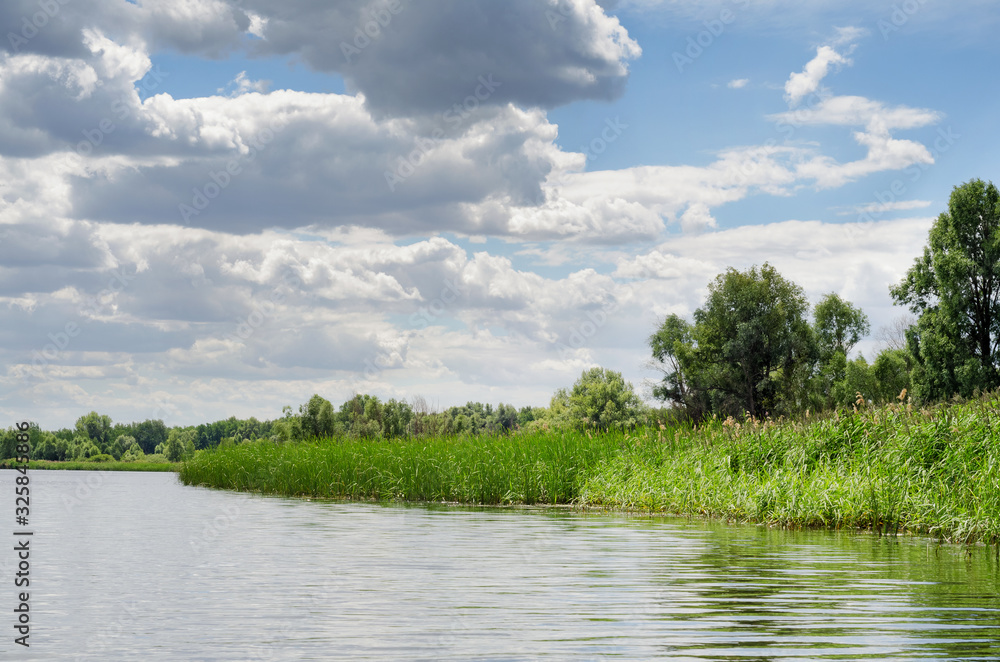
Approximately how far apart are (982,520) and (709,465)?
8.34 meters

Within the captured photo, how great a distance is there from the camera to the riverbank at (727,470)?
→ 622 inches

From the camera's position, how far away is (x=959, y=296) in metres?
58.2

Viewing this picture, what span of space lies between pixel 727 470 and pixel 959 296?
1801 inches

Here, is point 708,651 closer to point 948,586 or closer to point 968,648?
point 968,648

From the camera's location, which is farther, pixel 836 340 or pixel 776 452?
pixel 836 340

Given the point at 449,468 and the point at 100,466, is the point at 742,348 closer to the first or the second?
Result: the point at 449,468

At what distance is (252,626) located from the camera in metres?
6.67

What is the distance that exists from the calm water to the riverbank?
146 cm

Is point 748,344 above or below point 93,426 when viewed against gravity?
above

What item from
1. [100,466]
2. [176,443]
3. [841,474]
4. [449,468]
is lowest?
[100,466]

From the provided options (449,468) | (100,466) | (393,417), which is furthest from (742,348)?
(100,466)

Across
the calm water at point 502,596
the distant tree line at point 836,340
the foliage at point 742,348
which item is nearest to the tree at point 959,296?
the distant tree line at point 836,340

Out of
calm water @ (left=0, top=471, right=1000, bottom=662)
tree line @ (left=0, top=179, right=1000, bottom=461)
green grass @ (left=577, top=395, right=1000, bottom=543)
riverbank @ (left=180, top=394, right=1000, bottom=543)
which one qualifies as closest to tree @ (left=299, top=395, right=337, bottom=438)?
→ tree line @ (left=0, top=179, right=1000, bottom=461)

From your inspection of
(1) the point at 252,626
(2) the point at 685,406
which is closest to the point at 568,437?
(1) the point at 252,626
